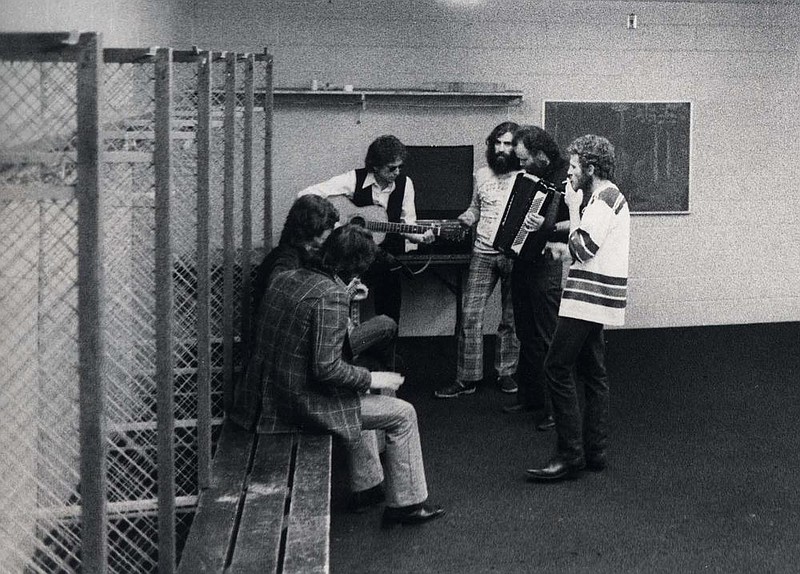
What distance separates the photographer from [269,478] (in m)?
3.42

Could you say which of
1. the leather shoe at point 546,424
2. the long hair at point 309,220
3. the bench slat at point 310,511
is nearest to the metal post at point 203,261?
the bench slat at point 310,511

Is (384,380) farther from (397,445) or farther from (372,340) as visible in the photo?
(372,340)

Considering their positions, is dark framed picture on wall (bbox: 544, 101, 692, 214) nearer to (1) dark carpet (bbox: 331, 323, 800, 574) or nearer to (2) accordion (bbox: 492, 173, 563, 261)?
(1) dark carpet (bbox: 331, 323, 800, 574)

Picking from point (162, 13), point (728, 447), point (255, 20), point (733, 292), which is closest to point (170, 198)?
point (728, 447)

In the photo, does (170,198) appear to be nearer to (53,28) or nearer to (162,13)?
(53,28)

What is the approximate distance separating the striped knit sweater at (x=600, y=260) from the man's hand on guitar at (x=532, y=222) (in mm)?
881

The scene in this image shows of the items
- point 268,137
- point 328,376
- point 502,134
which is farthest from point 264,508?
point 502,134

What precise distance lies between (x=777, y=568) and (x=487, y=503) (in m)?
1.14

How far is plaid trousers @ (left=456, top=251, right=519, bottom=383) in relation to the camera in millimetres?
5680

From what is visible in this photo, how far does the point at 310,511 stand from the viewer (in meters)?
3.15

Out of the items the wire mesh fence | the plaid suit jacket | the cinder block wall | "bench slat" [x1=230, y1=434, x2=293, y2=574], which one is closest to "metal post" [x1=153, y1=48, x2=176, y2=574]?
the wire mesh fence

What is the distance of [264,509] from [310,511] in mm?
146

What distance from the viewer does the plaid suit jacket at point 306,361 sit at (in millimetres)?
3510

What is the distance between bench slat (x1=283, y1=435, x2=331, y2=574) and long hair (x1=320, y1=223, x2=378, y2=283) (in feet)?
2.01
